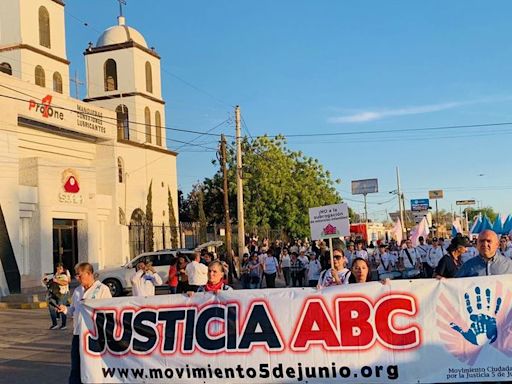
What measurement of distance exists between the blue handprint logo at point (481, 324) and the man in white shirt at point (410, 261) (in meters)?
14.0

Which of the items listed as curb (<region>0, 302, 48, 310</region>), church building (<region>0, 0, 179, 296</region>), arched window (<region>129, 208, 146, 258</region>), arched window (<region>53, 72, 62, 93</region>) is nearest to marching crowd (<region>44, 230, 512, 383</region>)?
curb (<region>0, 302, 48, 310</region>)

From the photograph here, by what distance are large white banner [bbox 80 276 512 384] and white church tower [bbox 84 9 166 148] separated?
31.8m

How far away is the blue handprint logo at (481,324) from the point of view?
22.2ft

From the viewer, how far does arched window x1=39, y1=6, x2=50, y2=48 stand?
34.1 metres

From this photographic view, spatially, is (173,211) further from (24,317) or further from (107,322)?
(107,322)

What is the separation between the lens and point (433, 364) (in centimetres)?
671

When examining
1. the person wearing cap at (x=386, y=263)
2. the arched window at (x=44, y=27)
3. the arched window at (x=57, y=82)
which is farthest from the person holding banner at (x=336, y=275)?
the arched window at (x=57, y=82)

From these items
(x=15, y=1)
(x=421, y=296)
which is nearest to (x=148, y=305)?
(x=421, y=296)

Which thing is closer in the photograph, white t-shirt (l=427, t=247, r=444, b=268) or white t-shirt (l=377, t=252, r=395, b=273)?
white t-shirt (l=427, t=247, r=444, b=268)

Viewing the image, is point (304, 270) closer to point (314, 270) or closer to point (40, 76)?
point (314, 270)

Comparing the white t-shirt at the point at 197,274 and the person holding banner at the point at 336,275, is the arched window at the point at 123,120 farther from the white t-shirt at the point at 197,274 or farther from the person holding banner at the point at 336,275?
the person holding banner at the point at 336,275

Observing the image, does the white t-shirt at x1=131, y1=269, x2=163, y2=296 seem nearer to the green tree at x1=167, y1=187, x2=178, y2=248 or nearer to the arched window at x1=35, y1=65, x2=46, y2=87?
the arched window at x1=35, y1=65, x2=46, y2=87

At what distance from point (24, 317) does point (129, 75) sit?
23.2 metres

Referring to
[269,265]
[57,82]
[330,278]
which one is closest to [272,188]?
[57,82]
